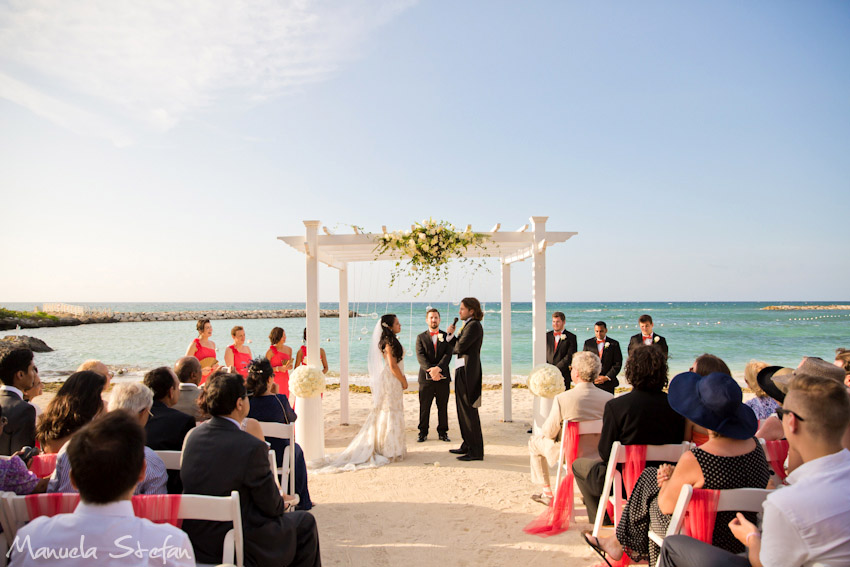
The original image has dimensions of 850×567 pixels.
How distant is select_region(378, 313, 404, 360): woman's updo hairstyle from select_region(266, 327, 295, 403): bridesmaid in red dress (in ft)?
4.49

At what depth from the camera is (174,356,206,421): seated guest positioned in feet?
12.6

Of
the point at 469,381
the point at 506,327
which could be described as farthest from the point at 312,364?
the point at 506,327

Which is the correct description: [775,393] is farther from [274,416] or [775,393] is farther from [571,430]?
[274,416]

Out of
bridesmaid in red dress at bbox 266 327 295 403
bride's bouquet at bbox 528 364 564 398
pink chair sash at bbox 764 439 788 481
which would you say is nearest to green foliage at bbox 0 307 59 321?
bridesmaid in red dress at bbox 266 327 295 403

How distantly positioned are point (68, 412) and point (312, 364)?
3808 mm

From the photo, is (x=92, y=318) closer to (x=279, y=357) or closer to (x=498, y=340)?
(x=498, y=340)

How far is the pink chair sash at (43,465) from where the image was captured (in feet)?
8.41

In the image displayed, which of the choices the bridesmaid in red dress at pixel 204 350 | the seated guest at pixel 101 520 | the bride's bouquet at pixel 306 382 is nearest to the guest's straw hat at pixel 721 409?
the seated guest at pixel 101 520

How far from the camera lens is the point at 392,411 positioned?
247 inches

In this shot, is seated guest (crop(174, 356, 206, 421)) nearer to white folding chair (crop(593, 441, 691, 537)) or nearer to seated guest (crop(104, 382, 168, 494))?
seated guest (crop(104, 382, 168, 494))

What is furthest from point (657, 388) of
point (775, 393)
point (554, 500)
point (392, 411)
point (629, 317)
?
point (629, 317)

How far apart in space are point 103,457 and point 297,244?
16.5 feet

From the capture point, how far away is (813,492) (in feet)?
5.81

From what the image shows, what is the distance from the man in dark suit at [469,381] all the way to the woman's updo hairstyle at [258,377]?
2.71 metres
